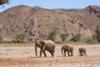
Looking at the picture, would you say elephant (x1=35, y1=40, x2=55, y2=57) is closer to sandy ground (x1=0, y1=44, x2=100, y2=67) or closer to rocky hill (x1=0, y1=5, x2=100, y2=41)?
sandy ground (x1=0, y1=44, x2=100, y2=67)

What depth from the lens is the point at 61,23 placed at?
472ft

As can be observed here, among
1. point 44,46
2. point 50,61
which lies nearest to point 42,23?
point 44,46

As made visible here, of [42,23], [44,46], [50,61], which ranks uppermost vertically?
[50,61]

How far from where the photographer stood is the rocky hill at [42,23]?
136 metres

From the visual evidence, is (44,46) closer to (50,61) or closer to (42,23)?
(50,61)

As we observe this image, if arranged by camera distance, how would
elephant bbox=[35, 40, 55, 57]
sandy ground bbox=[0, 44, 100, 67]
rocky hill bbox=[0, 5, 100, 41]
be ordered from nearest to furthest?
1. sandy ground bbox=[0, 44, 100, 67]
2. elephant bbox=[35, 40, 55, 57]
3. rocky hill bbox=[0, 5, 100, 41]

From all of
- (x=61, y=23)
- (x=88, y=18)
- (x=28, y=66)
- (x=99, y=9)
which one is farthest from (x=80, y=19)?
(x=28, y=66)

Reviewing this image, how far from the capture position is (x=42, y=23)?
143000mm

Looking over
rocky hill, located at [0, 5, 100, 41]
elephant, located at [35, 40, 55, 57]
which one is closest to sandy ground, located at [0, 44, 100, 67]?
elephant, located at [35, 40, 55, 57]

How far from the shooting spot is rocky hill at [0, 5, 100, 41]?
136 m

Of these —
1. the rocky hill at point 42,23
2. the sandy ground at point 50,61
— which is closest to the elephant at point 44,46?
the sandy ground at point 50,61

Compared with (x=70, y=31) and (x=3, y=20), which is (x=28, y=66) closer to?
(x=70, y=31)

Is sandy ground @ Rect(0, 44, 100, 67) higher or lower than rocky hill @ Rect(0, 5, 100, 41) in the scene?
higher

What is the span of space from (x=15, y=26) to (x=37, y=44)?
114284 mm
